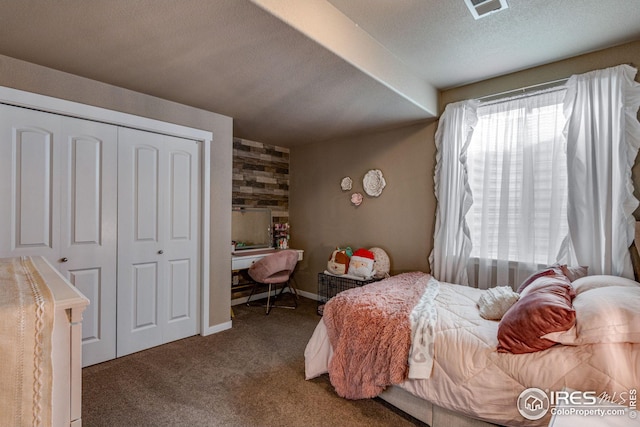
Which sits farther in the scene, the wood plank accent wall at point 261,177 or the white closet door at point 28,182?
the wood plank accent wall at point 261,177

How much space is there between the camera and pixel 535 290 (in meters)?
1.83

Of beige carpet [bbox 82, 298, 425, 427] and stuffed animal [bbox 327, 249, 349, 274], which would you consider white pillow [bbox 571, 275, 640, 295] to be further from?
stuffed animal [bbox 327, 249, 349, 274]

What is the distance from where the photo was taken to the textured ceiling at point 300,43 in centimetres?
167

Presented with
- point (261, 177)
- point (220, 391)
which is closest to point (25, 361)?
point (220, 391)

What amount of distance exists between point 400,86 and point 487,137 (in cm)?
103

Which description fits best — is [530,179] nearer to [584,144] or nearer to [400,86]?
[584,144]

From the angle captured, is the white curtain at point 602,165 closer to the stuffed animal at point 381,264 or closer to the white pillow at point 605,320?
the white pillow at point 605,320

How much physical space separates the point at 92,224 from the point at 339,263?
8.14 ft

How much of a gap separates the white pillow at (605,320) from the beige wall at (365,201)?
75.4 inches

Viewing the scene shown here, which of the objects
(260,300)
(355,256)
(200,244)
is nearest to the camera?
(200,244)

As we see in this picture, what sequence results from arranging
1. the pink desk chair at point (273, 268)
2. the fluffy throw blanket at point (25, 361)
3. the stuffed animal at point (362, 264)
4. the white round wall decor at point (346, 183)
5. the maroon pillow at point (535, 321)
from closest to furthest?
the fluffy throw blanket at point (25, 361), the maroon pillow at point (535, 321), the stuffed animal at point (362, 264), the pink desk chair at point (273, 268), the white round wall decor at point (346, 183)

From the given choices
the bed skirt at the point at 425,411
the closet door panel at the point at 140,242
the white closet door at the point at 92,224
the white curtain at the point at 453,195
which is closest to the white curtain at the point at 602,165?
the white curtain at the point at 453,195

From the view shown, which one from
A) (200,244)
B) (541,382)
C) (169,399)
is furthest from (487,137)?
(169,399)

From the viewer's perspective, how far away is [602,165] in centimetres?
234
